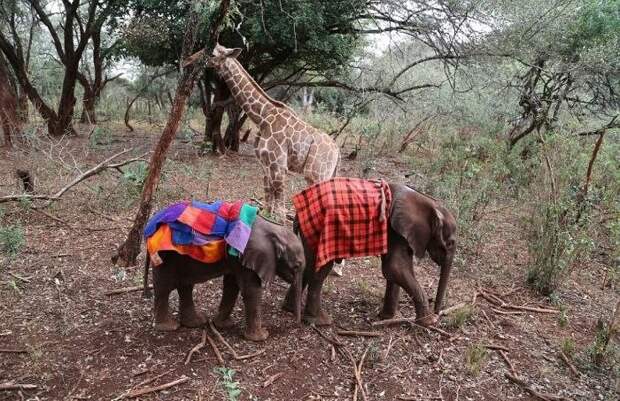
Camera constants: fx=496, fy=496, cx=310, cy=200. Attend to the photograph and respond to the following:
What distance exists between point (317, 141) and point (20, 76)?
26.2ft

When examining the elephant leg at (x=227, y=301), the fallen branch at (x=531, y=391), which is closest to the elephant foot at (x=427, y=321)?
the fallen branch at (x=531, y=391)

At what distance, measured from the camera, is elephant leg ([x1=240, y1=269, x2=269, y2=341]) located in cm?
342

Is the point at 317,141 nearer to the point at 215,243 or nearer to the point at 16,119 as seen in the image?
the point at 215,243

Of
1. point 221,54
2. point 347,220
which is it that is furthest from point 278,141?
point 347,220

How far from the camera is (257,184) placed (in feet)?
26.8

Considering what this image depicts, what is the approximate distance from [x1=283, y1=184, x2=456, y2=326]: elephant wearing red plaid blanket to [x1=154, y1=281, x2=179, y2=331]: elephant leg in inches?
35.5

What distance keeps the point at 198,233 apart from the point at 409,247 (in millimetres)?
1624

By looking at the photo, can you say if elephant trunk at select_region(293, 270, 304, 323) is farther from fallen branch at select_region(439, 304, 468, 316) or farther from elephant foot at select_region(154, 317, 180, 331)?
fallen branch at select_region(439, 304, 468, 316)

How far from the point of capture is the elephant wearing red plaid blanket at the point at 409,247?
149 inches

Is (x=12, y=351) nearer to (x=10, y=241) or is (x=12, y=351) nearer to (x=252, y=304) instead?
(x=10, y=241)

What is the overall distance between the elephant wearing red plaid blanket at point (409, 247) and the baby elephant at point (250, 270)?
1.16 ft

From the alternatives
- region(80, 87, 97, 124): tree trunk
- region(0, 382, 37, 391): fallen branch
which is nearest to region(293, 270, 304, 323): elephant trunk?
region(0, 382, 37, 391): fallen branch

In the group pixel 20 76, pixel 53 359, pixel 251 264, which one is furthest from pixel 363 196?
pixel 20 76

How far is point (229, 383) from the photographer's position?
284 centimetres
